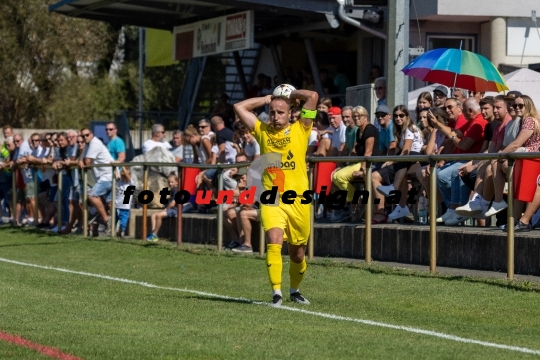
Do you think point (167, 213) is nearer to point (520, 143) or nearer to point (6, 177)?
point (520, 143)

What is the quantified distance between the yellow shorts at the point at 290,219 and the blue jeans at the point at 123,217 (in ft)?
31.8

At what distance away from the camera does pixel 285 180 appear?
11.4m

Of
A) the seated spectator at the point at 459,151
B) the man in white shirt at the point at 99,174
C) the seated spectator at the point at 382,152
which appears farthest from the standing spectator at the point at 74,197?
the seated spectator at the point at 459,151

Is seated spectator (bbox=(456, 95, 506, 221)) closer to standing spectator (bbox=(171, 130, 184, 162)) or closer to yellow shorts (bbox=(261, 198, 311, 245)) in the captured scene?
yellow shorts (bbox=(261, 198, 311, 245))

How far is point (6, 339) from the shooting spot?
28.6 ft

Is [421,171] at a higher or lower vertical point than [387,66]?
lower

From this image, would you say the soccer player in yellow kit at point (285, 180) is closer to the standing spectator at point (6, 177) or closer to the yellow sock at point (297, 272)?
the yellow sock at point (297, 272)

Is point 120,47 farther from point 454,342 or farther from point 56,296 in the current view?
point 454,342

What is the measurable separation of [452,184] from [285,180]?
3.38 metres

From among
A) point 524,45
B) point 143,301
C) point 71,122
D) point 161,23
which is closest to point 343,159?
point 143,301

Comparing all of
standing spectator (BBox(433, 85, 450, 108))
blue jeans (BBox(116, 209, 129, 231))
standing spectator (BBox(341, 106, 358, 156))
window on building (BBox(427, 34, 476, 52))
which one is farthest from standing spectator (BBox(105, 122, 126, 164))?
window on building (BBox(427, 34, 476, 52))

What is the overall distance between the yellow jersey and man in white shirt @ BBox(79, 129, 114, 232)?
10203 mm

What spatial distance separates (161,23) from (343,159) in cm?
1705

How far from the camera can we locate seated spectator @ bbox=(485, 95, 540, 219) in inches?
Answer: 519
